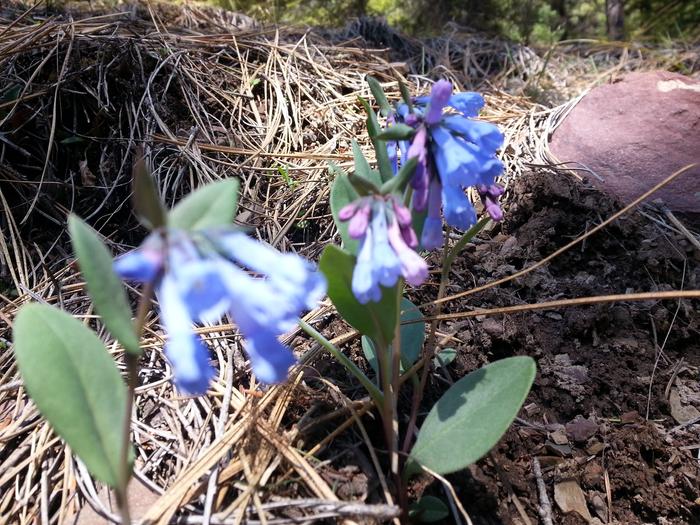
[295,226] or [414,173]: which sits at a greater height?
[414,173]

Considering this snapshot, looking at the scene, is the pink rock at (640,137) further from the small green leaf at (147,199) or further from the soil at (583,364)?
the small green leaf at (147,199)

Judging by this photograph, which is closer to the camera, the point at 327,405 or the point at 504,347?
the point at 327,405

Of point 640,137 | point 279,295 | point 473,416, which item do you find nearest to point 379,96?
point 279,295

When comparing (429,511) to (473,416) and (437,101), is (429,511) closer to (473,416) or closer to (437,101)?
(473,416)

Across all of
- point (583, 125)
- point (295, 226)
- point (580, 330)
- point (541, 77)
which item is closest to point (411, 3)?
point (541, 77)

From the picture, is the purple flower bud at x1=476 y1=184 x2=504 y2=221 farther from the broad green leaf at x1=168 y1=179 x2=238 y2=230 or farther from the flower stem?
the flower stem

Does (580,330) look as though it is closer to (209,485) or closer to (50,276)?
(209,485)

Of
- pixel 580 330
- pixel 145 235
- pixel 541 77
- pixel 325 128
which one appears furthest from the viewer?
pixel 541 77
